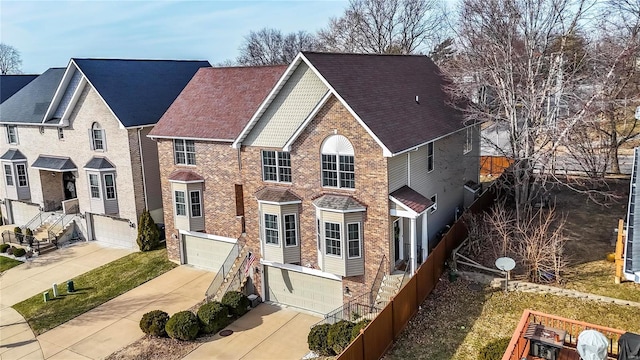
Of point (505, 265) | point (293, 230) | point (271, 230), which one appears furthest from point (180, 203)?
point (505, 265)

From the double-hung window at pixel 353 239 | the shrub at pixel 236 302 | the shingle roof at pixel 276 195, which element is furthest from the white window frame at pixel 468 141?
the shrub at pixel 236 302

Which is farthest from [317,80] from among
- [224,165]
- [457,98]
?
[457,98]

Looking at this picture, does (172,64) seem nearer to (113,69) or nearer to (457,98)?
(113,69)

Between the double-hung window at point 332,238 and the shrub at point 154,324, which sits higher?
the double-hung window at point 332,238

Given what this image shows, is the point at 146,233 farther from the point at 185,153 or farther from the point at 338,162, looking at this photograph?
the point at 338,162

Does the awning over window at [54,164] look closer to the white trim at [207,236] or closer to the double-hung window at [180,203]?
the double-hung window at [180,203]

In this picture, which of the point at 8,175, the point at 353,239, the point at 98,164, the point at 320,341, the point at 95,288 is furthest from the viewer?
the point at 8,175
